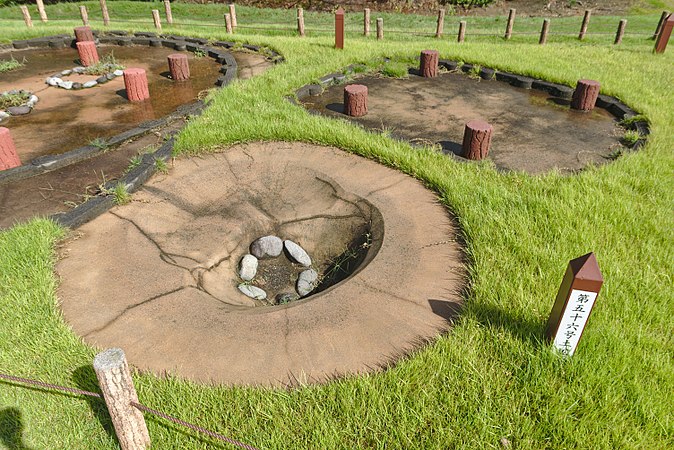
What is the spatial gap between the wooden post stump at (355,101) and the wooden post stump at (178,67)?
3905 mm

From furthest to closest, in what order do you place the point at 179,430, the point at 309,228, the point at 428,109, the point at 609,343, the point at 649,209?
the point at 428,109, the point at 309,228, the point at 649,209, the point at 609,343, the point at 179,430

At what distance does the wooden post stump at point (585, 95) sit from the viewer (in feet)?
25.3

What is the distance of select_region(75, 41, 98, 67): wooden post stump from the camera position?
33.1 ft

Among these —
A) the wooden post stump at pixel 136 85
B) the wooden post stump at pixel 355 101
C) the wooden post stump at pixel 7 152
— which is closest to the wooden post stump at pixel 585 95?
the wooden post stump at pixel 355 101

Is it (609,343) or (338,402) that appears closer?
(338,402)

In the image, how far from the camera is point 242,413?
111 inches

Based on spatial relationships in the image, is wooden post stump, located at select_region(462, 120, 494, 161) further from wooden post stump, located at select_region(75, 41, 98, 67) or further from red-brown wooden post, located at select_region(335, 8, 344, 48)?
wooden post stump, located at select_region(75, 41, 98, 67)

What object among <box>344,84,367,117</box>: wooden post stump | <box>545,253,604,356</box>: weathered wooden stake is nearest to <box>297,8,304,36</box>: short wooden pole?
<box>344,84,367,117</box>: wooden post stump

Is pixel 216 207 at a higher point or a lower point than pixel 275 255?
higher

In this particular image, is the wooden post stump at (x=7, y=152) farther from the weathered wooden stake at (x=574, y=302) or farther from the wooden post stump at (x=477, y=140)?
the weathered wooden stake at (x=574, y=302)

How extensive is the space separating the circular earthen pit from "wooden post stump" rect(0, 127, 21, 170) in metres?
1.90

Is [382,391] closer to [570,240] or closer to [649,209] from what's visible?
[570,240]

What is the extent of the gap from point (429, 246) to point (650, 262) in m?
2.00

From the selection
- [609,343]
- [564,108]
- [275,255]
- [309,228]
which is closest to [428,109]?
[564,108]
